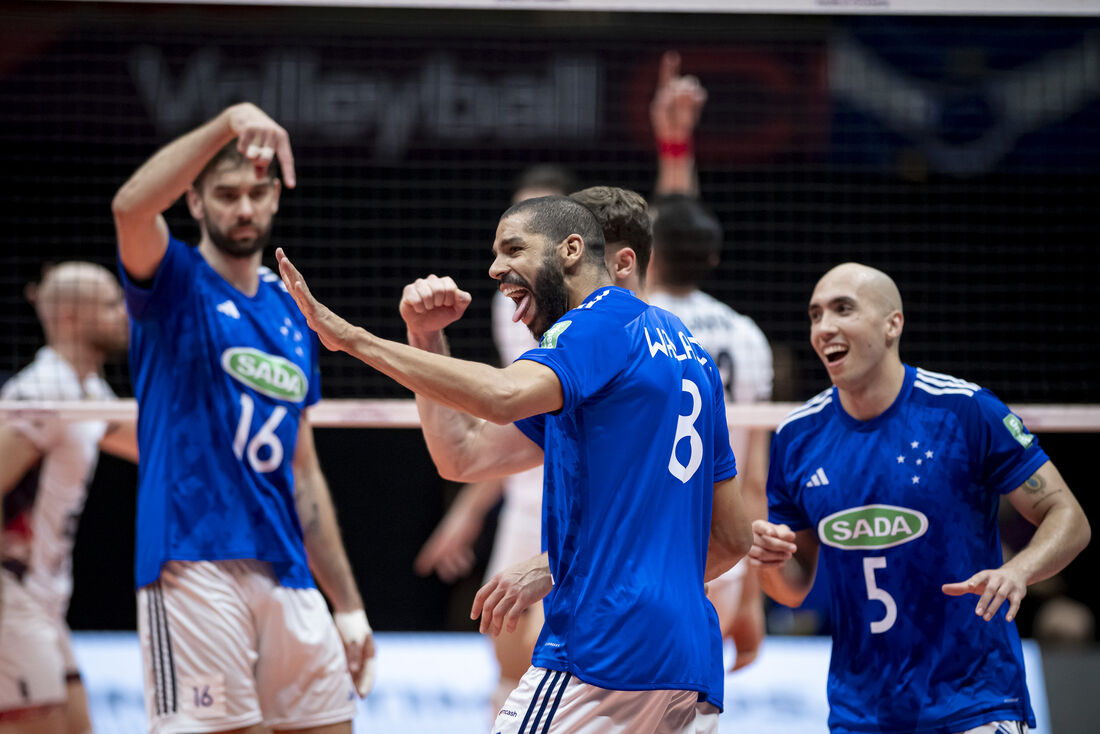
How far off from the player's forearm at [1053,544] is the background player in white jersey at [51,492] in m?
3.97

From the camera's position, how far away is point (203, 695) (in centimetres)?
411

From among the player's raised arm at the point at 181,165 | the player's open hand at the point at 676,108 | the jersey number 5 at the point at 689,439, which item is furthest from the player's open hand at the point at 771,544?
the player's open hand at the point at 676,108

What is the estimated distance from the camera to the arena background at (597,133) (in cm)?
1016

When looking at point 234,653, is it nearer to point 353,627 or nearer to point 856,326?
point 353,627

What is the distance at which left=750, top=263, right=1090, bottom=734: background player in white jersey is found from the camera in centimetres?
396

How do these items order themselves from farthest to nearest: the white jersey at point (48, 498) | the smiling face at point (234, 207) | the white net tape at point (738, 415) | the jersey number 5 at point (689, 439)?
the white jersey at point (48, 498) → the white net tape at point (738, 415) → the smiling face at point (234, 207) → the jersey number 5 at point (689, 439)

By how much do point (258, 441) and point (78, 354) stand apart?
312 centimetres

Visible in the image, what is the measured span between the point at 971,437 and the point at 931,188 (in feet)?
21.4

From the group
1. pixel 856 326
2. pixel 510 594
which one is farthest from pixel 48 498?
pixel 856 326

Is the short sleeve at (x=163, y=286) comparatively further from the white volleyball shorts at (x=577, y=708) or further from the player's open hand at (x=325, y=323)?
the white volleyball shorts at (x=577, y=708)

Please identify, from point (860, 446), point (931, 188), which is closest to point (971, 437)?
point (860, 446)

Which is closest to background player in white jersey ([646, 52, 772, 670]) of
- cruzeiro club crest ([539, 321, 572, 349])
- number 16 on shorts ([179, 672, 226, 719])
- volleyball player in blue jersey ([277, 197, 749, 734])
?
number 16 on shorts ([179, 672, 226, 719])

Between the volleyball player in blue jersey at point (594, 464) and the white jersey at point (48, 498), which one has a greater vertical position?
the volleyball player in blue jersey at point (594, 464)

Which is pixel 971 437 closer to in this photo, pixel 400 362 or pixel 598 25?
pixel 400 362
